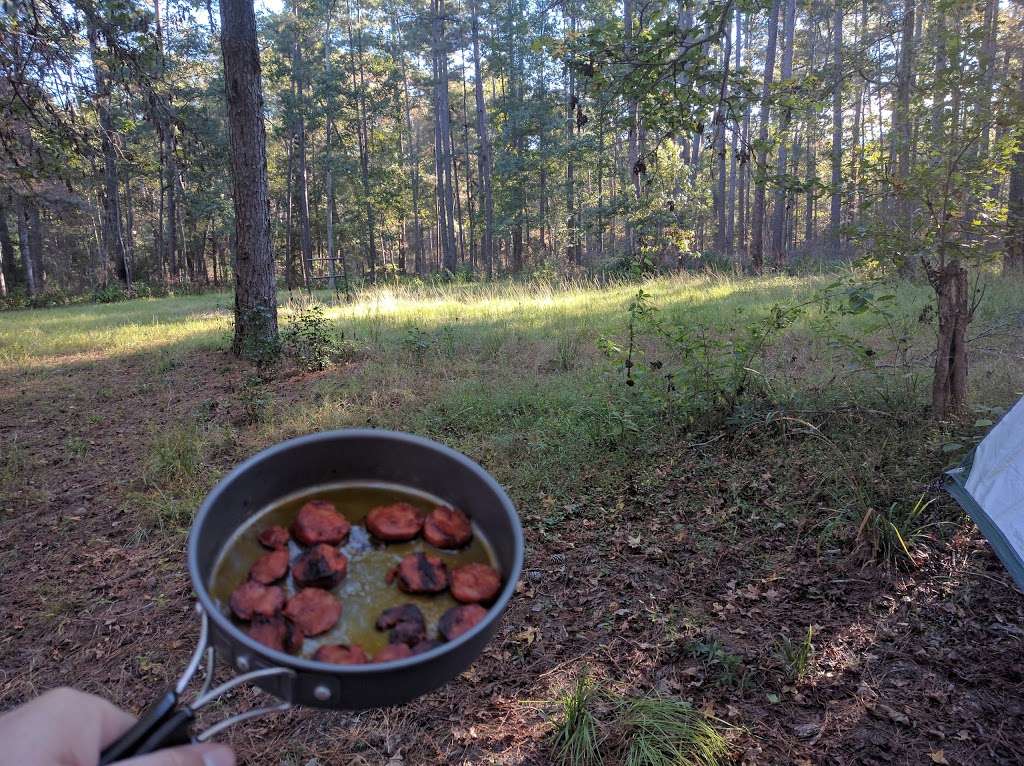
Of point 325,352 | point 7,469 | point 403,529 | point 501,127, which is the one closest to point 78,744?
point 403,529

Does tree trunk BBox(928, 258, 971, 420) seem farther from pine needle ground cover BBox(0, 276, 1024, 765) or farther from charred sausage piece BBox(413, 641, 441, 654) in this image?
charred sausage piece BBox(413, 641, 441, 654)

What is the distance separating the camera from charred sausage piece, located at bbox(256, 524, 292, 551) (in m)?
1.31

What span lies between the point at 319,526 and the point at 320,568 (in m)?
0.13

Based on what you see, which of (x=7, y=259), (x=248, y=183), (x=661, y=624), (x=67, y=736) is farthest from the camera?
(x=7, y=259)

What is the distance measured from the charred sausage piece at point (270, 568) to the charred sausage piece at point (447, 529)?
12.1 inches

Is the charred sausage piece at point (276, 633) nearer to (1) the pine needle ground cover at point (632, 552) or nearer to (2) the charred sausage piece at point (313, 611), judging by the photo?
(2) the charred sausage piece at point (313, 611)

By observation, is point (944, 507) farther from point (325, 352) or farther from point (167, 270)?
point (167, 270)

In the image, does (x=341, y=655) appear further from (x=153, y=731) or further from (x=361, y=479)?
(x=361, y=479)

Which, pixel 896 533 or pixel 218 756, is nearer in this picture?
pixel 218 756

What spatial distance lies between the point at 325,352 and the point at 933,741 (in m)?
6.35

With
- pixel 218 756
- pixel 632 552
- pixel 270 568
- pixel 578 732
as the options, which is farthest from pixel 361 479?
pixel 632 552

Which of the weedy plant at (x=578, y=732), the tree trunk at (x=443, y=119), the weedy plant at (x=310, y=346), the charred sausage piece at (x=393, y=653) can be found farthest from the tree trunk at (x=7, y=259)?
the charred sausage piece at (x=393, y=653)

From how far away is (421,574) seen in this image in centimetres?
125

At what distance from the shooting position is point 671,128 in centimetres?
403
